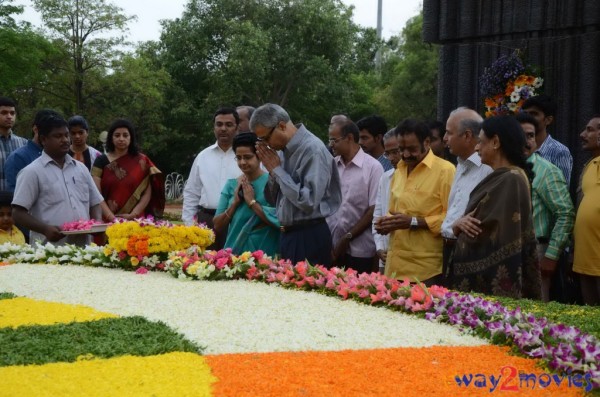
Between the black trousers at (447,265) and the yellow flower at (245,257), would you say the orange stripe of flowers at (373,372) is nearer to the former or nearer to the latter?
the black trousers at (447,265)

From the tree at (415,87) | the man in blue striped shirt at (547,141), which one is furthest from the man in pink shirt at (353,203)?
the tree at (415,87)

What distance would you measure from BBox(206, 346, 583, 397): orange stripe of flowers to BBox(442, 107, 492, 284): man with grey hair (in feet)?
5.40

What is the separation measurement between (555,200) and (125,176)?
3981mm

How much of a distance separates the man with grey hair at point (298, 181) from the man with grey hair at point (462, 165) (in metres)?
0.91

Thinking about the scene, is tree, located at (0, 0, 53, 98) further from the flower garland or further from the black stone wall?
the flower garland

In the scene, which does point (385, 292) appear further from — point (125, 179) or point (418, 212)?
point (125, 179)

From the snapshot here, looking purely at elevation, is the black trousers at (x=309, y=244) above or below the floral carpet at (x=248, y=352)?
above

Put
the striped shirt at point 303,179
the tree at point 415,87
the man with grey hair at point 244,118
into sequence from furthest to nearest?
the tree at point 415,87 → the man with grey hair at point 244,118 → the striped shirt at point 303,179

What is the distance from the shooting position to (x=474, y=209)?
5.01 metres

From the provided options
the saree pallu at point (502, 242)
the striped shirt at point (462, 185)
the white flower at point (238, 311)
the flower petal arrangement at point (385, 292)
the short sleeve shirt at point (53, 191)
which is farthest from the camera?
the short sleeve shirt at point (53, 191)

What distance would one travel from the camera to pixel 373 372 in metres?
3.44

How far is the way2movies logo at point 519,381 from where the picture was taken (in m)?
3.24

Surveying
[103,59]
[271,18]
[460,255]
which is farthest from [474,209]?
[271,18]

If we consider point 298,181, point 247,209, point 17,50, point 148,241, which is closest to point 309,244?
point 298,181
